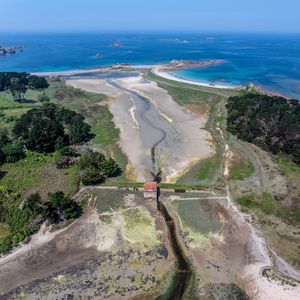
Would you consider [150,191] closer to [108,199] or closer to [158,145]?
[108,199]

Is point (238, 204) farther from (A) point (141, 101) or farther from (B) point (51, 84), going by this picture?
(B) point (51, 84)

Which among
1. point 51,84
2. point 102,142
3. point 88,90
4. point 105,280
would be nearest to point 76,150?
point 102,142

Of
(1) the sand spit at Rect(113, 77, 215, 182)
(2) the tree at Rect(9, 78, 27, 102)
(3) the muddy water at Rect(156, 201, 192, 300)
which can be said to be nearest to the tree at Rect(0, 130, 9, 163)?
(1) the sand spit at Rect(113, 77, 215, 182)

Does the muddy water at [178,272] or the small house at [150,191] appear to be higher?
the small house at [150,191]

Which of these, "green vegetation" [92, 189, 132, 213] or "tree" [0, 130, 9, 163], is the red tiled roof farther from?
"tree" [0, 130, 9, 163]

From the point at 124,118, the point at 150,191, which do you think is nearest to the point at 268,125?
the point at 124,118

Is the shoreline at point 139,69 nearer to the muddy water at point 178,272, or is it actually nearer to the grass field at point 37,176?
the grass field at point 37,176

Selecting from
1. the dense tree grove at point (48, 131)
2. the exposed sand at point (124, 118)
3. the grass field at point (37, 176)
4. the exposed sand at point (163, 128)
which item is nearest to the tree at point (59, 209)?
the grass field at point (37, 176)
